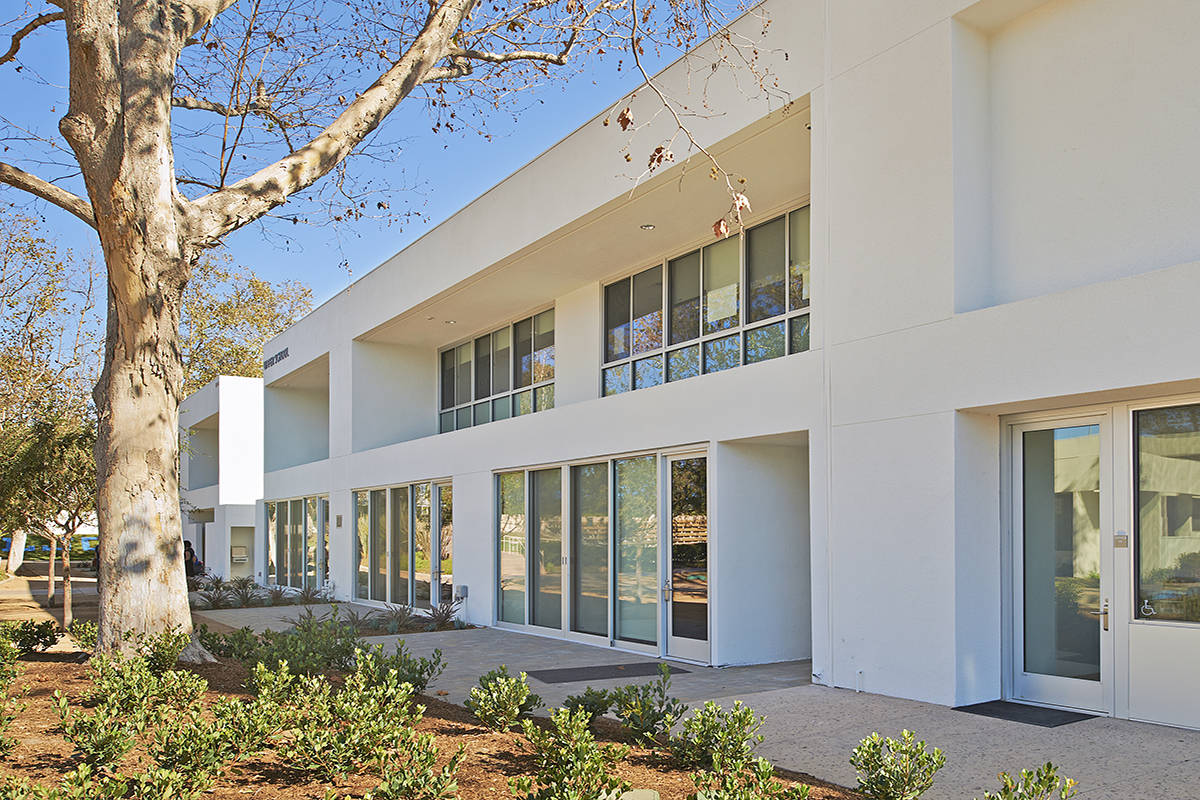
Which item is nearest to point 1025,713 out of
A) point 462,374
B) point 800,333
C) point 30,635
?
point 800,333

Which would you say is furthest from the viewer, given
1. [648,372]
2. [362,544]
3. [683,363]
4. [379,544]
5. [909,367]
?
[362,544]

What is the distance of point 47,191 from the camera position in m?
8.25

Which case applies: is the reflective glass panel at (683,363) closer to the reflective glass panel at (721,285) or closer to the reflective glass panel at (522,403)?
the reflective glass panel at (721,285)

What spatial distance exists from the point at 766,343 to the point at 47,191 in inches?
283

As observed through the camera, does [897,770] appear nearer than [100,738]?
Yes

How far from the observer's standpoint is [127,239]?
723 cm

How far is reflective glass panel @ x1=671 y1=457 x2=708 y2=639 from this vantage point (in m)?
10.2

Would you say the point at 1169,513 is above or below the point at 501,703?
above

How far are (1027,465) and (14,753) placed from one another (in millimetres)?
7032

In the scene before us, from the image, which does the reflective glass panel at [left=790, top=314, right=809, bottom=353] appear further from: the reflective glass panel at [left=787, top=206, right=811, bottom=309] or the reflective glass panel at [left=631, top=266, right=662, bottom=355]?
the reflective glass panel at [left=631, top=266, right=662, bottom=355]

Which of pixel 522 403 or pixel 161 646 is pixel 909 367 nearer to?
pixel 161 646

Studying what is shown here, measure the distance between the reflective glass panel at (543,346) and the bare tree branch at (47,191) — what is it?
783cm

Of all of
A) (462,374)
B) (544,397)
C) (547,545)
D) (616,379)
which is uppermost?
(462,374)

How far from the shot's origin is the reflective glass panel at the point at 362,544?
60.8ft
